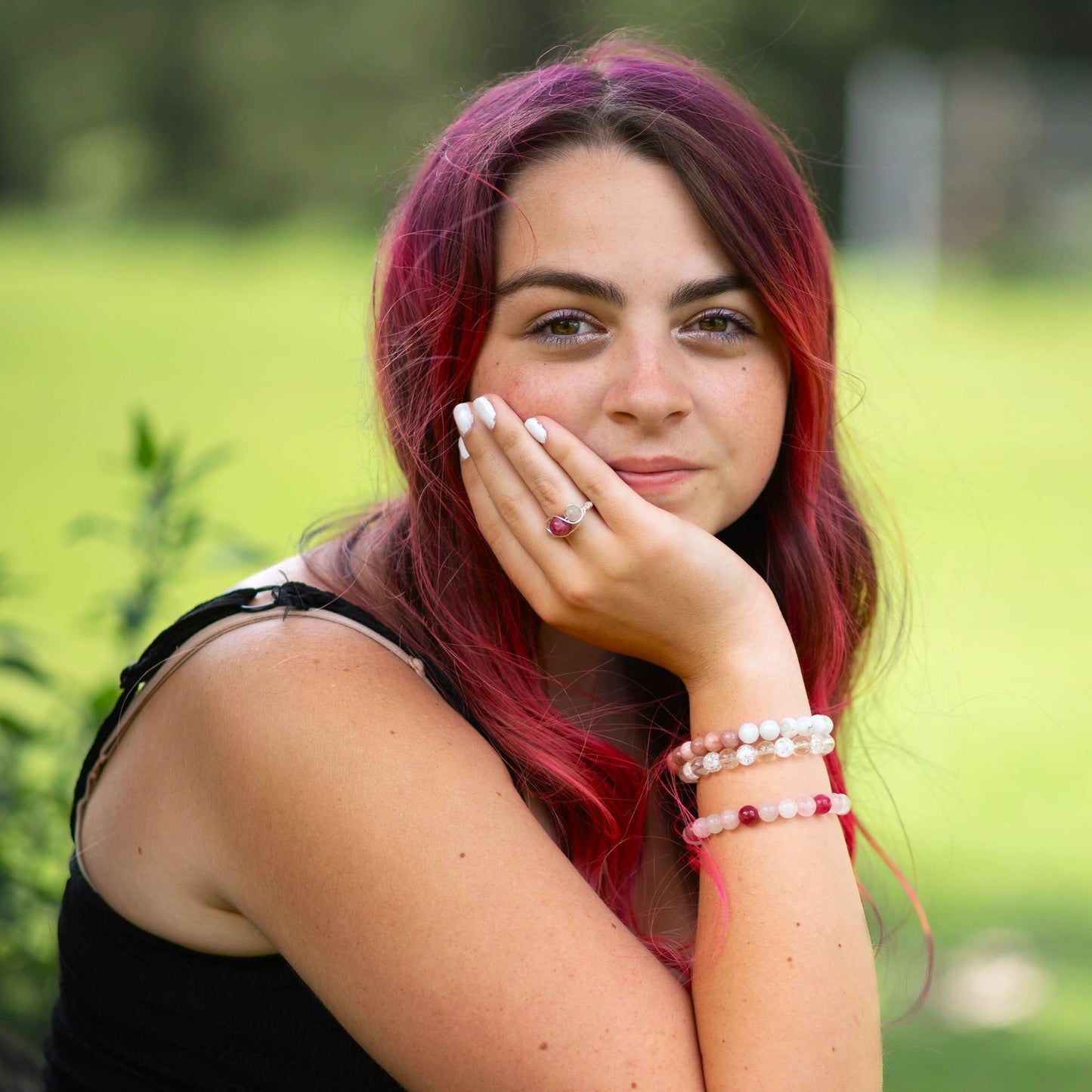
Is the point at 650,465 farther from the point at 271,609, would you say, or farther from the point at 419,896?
the point at 419,896

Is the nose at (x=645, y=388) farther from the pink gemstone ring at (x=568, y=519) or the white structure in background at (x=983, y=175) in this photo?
the white structure in background at (x=983, y=175)

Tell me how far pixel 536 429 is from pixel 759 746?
1.79 ft

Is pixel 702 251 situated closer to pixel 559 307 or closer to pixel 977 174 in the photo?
pixel 559 307

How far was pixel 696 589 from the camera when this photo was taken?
1.96 m

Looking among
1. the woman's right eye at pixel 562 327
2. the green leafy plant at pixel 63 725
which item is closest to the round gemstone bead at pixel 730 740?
the woman's right eye at pixel 562 327

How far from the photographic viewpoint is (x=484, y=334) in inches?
82.6

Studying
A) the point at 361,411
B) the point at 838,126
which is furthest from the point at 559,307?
the point at 838,126

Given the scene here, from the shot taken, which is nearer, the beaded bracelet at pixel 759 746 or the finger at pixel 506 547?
the beaded bracelet at pixel 759 746

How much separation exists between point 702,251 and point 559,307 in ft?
0.75

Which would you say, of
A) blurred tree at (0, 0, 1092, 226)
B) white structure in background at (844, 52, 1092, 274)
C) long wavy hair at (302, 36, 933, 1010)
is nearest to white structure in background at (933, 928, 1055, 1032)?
long wavy hair at (302, 36, 933, 1010)

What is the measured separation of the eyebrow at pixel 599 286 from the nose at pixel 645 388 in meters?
0.07

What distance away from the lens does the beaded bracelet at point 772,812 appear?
6.07 ft

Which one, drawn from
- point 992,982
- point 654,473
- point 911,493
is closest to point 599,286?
point 654,473

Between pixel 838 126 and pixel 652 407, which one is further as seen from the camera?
pixel 838 126
